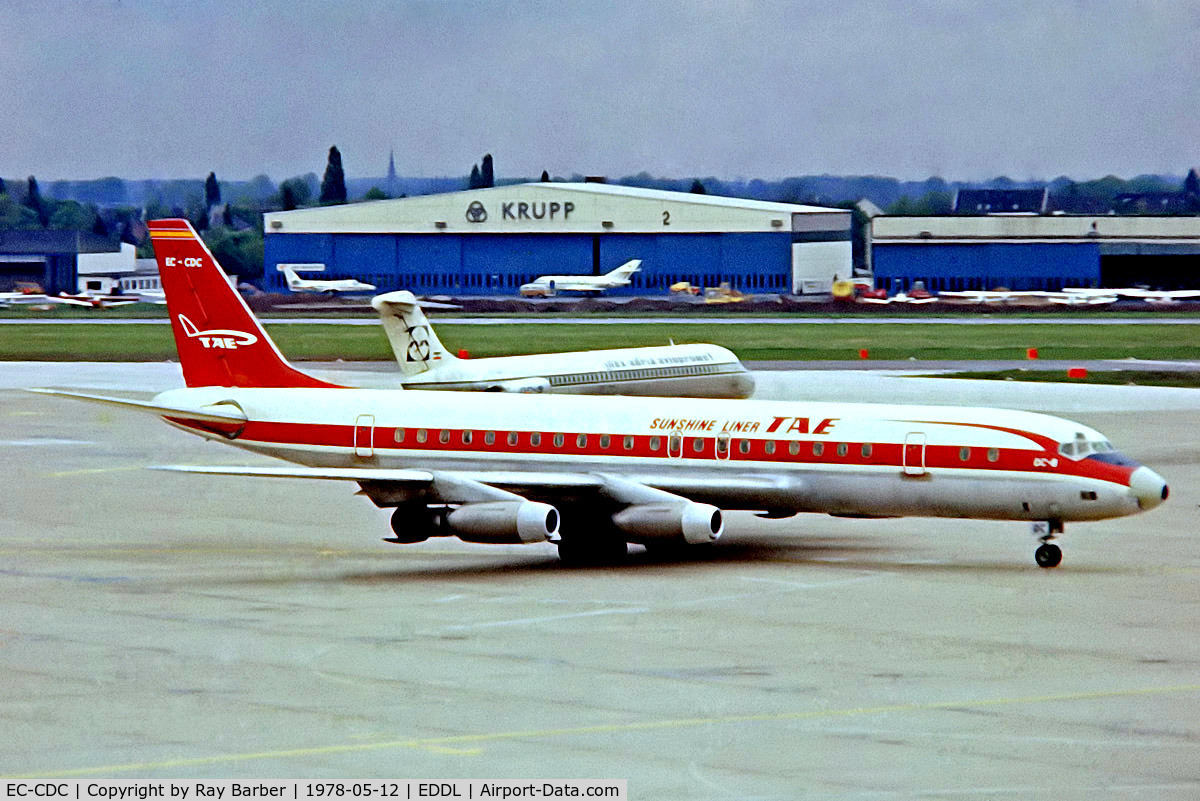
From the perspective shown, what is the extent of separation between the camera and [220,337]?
133 feet

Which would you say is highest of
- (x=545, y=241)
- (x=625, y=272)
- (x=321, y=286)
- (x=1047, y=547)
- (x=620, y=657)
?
(x=545, y=241)

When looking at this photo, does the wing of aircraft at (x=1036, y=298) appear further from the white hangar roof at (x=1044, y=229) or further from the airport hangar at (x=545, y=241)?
the airport hangar at (x=545, y=241)

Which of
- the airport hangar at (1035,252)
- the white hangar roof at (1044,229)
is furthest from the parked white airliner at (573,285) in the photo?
the white hangar roof at (1044,229)

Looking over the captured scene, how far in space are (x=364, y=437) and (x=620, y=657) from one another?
13.1 m

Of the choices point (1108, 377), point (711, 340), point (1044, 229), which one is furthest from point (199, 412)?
point (1044, 229)

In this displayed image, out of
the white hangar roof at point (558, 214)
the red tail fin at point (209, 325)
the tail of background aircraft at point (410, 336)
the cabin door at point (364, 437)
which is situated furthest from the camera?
the white hangar roof at point (558, 214)

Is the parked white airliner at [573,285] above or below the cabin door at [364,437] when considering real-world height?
above

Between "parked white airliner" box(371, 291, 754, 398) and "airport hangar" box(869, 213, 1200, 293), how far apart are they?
102 meters

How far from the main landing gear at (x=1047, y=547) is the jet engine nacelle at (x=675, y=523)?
6183mm

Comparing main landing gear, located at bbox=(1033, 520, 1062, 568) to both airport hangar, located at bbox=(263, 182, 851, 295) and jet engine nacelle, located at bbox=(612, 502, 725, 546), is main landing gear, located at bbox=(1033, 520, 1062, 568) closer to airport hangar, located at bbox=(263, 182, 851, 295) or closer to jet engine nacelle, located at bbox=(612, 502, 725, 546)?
jet engine nacelle, located at bbox=(612, 502, 725, 546)

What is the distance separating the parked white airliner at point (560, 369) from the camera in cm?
6056

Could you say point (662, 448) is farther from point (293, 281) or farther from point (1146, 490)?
point (293, 281)

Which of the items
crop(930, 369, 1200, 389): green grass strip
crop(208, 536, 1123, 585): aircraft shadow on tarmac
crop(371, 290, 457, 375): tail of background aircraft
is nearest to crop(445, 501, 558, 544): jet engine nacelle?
crop(208, 536, 1123, 585): aircraft shadow on tarmac

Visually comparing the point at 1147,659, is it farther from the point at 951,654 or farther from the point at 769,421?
the point at 769,421
